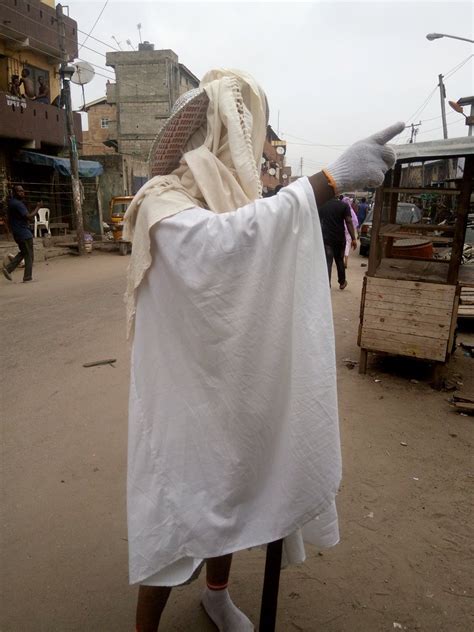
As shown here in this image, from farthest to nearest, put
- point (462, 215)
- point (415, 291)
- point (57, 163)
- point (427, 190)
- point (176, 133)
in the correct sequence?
point (57, 163) < point (415, 291) < point (427, 190) < point (462, 215) < point (176, 133)

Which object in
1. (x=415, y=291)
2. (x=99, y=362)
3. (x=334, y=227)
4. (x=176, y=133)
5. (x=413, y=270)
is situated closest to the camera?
(x=176, y=133)

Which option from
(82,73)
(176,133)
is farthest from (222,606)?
(82,73)

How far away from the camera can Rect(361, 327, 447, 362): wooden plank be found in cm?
421

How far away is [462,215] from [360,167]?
312 cm

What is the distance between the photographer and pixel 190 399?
1.33 metres

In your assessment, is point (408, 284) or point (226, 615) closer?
point (226, 615)

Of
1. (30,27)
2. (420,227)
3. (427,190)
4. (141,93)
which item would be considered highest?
(141,93)

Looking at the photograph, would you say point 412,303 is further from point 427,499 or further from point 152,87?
point 152,87

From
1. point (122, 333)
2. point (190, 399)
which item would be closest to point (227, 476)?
point (190, 399)

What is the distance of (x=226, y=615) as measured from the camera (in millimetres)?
1816

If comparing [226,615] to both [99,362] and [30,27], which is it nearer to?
[99,362]

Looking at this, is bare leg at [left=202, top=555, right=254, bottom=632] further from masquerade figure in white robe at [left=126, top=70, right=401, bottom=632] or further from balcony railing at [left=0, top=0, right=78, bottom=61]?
balcony railing at [left=0, top=0, right=78, bottom=61]

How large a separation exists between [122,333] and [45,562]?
3.77 metres

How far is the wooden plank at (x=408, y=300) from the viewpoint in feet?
13.5
